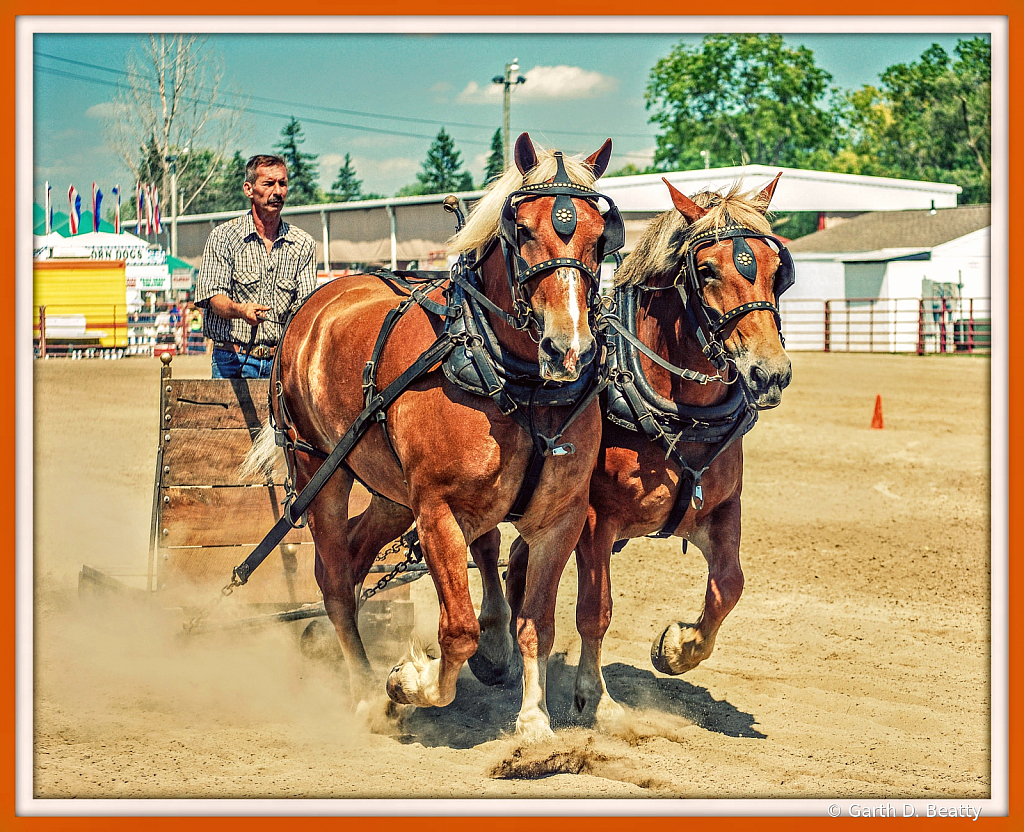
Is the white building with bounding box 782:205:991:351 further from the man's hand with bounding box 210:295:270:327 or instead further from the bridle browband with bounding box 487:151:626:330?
the bridle browband with bounding box 487:151:626:330

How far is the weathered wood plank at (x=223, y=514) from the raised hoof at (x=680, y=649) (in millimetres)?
1796

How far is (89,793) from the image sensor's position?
3627 millimetres

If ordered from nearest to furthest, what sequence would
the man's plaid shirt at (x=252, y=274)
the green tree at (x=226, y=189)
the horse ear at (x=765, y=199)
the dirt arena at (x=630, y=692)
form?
the dirt arena at (x=630, y=692)
the horse ear at (x=765, y=199)
the man's plaid shirt at (x=252, y=274)
the green tree at (x=226, y=189)

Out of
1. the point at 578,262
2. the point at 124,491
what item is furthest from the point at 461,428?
the point at 124,491

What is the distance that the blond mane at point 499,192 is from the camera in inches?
138

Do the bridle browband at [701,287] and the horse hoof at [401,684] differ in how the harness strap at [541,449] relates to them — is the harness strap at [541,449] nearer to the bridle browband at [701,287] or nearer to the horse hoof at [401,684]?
the bridle browband at [701,287]

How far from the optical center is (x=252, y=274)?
5.46 metres

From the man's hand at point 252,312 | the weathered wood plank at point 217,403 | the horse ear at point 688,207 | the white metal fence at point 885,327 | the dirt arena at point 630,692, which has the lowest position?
the dirt arena at point 630,692

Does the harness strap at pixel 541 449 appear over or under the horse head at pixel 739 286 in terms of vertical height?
under

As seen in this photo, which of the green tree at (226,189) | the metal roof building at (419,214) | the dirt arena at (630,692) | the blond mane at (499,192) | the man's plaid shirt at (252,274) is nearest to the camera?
the blond mane at (499,192)

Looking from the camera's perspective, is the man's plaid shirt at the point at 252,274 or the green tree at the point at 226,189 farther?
the green tree at the point at 226,189

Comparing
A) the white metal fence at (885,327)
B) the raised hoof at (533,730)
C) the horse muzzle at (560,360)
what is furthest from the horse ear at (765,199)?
the white metal fence at (885,327)

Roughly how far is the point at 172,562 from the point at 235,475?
0.53 metres

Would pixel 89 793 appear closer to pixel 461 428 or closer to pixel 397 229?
pixel 461 428
